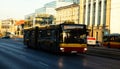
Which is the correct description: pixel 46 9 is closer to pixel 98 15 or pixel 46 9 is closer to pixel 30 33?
pixel 98 15

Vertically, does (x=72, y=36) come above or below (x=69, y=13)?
below

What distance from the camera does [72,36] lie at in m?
30.0

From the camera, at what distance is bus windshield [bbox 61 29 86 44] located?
98.1 ft

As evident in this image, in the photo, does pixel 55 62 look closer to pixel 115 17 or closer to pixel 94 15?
pixel 115 17

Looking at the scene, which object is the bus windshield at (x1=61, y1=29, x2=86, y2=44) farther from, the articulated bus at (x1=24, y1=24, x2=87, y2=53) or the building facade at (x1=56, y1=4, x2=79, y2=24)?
the building facade at (x1=56, y1=4, x2=79, y2=24)

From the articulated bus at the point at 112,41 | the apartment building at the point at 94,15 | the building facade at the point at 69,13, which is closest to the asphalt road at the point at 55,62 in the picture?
the articulated bus at the point at 112,41

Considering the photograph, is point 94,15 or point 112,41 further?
point 94,15

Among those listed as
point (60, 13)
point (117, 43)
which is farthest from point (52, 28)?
point (60, 13)

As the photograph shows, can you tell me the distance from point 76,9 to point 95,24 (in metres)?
18.0

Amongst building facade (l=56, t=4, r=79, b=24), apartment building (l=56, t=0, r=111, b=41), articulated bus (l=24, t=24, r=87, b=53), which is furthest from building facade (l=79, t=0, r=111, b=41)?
articulated bus (l=24, t=24, r=87, b=53)

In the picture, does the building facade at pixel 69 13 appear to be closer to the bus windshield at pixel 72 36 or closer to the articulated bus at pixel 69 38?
the articulated bus at pixel 69 38

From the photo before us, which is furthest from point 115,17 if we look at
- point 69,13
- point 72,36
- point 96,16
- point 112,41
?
point 72,36

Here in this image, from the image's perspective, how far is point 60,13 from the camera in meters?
122

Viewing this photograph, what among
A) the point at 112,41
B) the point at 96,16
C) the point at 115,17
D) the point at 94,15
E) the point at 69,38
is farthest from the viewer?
Answer: the point at 94,15
